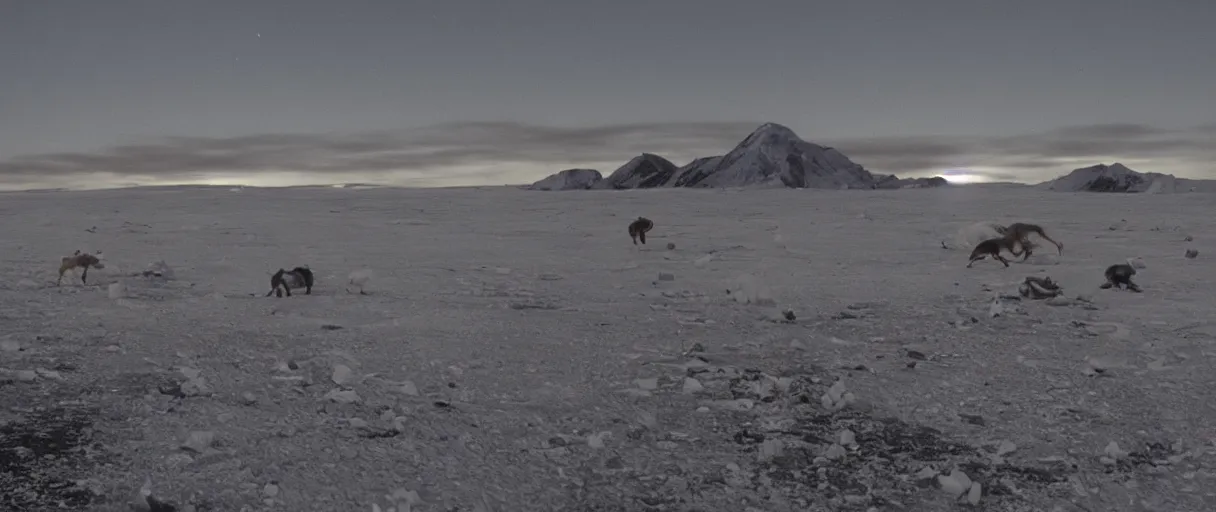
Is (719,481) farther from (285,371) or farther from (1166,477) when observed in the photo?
(285,371)

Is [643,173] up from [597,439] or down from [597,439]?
up

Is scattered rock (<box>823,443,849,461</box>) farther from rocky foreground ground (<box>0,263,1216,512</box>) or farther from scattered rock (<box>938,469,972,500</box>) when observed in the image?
scattered rock (<box>938,469,972,500</box>)

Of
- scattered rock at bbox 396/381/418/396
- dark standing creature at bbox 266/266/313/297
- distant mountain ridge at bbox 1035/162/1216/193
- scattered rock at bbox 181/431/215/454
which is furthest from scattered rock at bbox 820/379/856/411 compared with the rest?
distant mountain ridge at bbox 1035/162/1216/193

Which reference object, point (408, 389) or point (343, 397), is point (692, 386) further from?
point (343, 397)

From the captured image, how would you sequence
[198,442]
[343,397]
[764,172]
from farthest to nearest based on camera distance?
[764,172] < [343,397] < [198,442]

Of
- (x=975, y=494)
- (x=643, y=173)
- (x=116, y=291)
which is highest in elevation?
(x=643, y=173)

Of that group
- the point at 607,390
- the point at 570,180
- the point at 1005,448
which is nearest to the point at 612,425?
the point at 607,390
